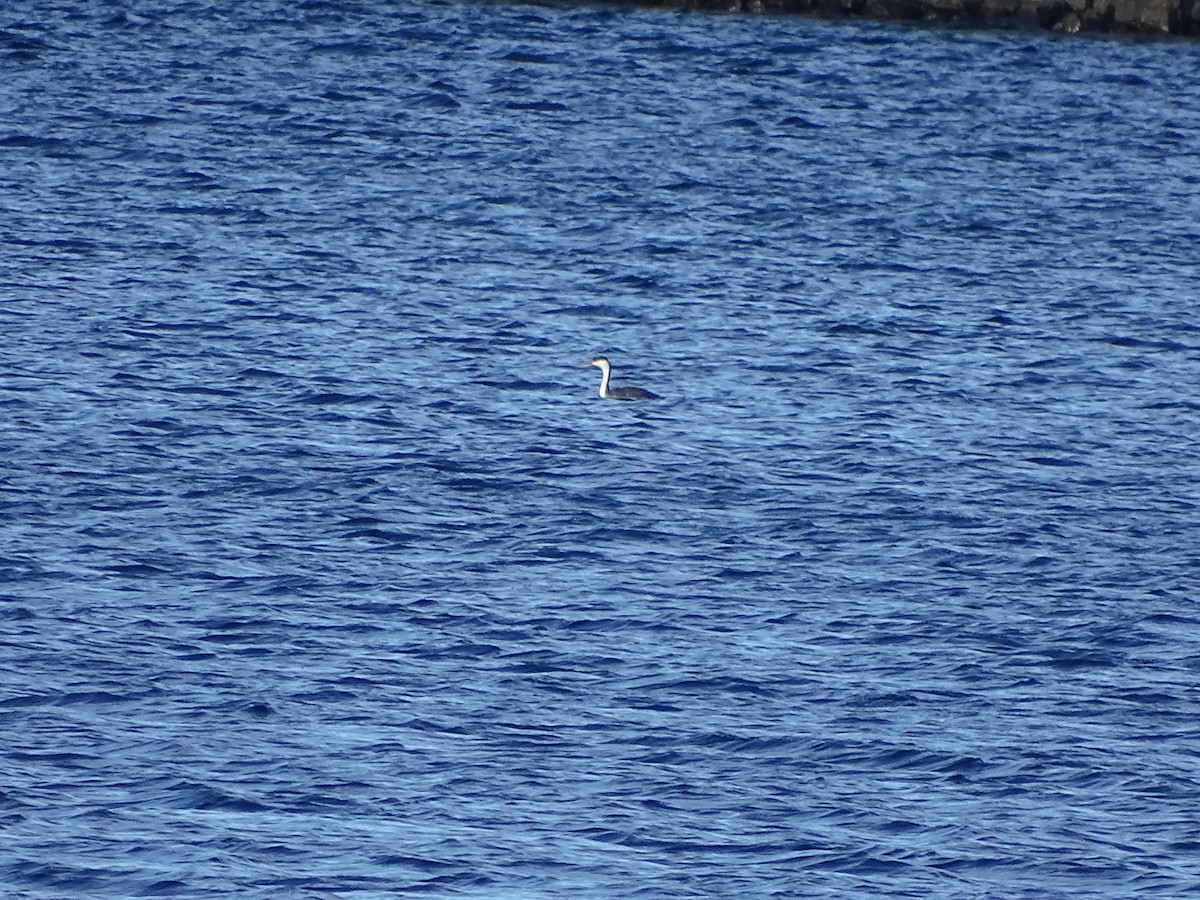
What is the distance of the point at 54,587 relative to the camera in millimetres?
22344

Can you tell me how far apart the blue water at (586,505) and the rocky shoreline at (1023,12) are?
45.1 ft

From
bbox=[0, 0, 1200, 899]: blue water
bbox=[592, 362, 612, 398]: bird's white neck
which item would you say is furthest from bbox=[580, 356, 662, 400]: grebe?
bbox=[0, 0, 1200, 899]: blue water

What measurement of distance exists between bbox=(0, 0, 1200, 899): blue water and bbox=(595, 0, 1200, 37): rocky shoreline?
13758 millimetres

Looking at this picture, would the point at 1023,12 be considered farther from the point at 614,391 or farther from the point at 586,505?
the point at 586,505

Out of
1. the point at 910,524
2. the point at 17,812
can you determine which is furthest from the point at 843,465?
the point at 17,812

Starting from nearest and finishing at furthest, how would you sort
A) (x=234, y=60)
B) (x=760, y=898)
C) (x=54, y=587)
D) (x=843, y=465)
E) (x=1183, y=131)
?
(x=760, y=898) → (x=54, y=587) → (x=843, y=465) → (x=1183, y=131) → (x=234, y=60)

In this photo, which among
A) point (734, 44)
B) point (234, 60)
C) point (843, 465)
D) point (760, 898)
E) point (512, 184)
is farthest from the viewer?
point (734, 44)

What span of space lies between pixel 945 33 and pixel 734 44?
25.0 feet

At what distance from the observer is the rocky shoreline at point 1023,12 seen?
6450 cm

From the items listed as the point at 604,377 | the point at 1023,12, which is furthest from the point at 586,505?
the point at 1023,12

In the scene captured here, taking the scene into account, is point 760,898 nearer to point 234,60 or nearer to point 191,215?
point 191,215

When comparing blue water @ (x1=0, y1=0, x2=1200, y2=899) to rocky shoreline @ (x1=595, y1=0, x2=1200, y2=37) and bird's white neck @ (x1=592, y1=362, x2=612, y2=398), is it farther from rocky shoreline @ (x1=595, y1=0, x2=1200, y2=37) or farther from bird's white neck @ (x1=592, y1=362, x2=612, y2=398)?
rocky shoreline @ (x1=595, y1=0, x2=1200, y2=37)

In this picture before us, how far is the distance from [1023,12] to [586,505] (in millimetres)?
44808

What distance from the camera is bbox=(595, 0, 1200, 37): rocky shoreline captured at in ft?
212
